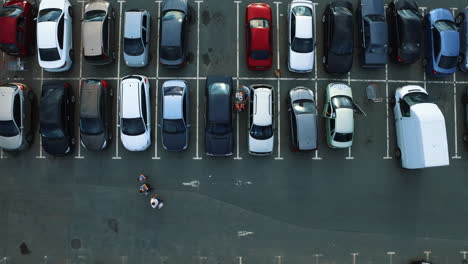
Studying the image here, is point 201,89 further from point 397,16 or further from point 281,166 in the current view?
point 397,16

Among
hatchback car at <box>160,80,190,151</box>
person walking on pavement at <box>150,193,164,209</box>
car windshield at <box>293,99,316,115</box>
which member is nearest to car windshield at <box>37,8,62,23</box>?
hatchback car at <box>160,80,190,151</box>

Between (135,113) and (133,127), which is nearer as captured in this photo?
(135,113)

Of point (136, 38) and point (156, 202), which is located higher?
point (136, 38)

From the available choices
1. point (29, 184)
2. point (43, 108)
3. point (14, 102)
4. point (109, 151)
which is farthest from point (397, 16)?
point (29, 184)

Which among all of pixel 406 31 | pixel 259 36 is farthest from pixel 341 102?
pixel 259 36

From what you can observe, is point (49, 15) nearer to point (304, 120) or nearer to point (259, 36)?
point (259, 36)

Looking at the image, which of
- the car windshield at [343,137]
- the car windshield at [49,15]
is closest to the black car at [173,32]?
the car windshield at [49,15]

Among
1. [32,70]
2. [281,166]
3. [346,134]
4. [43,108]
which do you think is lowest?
[281,166]
